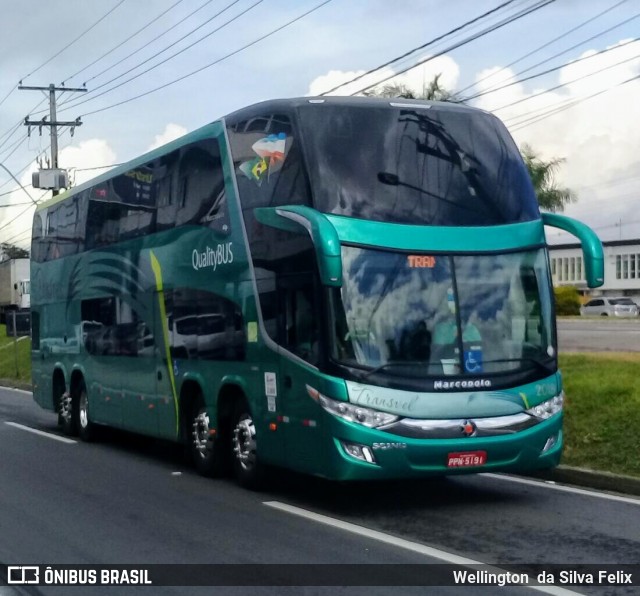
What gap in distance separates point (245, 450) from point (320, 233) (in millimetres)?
3369

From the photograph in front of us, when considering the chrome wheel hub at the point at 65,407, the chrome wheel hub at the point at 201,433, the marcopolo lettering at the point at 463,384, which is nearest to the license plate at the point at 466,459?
the marcopolo lettering at the point at 463,384

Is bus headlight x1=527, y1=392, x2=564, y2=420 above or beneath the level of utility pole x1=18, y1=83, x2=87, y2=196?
beneath

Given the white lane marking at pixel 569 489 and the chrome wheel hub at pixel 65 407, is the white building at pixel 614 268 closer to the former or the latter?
the chrome wheel hub at pixel 65 407

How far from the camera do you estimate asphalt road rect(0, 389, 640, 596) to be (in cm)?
904

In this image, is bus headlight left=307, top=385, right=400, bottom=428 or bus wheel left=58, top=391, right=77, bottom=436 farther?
bus wheel left=58, top=391, right=77, bottom=436

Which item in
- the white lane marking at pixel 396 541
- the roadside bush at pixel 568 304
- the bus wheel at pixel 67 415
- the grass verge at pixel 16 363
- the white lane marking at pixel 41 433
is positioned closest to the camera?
the white lane marking at pixel 396 541

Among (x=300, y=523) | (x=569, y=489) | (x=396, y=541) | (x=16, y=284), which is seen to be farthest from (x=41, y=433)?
(x=16, y=284)

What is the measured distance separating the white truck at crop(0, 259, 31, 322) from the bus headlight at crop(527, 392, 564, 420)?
6817 centimetres

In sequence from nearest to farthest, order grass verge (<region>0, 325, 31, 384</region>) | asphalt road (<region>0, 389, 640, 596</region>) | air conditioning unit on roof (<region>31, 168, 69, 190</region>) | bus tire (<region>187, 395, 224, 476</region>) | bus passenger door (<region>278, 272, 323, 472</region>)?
asphalt road (<region>0, 389, 640, 596</region>) < bus passenger door (<region>278, 272, 323, 472</region>) < bus tire (<region>187, 395, 224, 476</region>) < grass verge (<region>0, 325, 31, 384</region>) < air conditioning unit on roof (<region>31, 168, 69, 190</region>)

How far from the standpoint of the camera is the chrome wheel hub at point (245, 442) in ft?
41.2

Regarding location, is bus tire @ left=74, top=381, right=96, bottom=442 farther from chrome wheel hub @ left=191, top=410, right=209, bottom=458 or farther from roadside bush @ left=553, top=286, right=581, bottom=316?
roadside bush @ left=553, top=286, right=581, bottom=316

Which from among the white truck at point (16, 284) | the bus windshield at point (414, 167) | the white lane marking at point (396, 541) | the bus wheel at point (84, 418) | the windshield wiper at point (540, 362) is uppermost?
the white truck at point (16, 284)

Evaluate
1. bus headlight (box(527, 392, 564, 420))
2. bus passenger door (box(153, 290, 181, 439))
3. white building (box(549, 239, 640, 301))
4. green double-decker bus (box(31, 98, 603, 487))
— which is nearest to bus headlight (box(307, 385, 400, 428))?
green double-decker bus (box(31, 98, 603, 487))

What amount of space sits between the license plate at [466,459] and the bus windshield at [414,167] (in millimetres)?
2194
